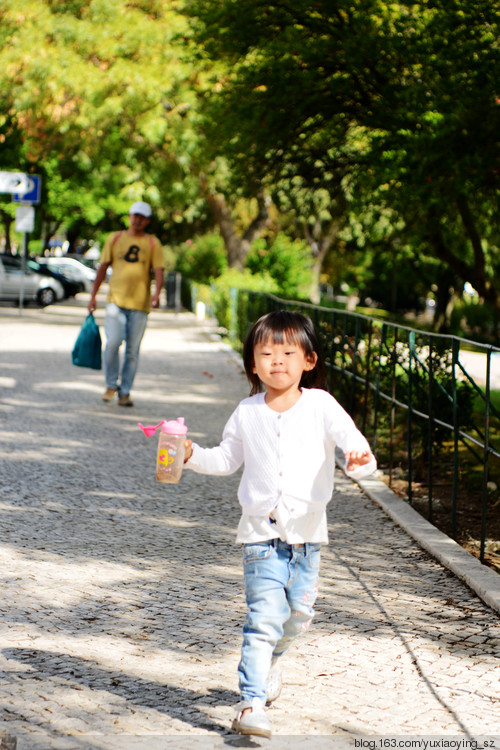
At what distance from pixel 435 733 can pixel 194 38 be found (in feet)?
41.5

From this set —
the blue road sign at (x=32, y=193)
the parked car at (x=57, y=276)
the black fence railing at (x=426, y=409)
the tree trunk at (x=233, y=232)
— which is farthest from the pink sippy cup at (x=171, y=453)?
the parked car at (x=57, y=276)

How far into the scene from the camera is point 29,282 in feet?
114

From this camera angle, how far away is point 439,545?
6.12 m

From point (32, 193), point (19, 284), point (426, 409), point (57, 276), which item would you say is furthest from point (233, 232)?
point (426, 409)

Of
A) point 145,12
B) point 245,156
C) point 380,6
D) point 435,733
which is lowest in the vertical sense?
point 435,733

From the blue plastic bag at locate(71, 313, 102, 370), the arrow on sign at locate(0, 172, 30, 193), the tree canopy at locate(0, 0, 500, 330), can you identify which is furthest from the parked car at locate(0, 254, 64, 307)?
the blue plastic bag at locate(71, 313, 102, 370)

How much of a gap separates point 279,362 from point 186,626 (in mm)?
1485

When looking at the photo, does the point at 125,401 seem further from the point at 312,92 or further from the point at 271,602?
the point at 271,602

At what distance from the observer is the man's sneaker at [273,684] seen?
12.1 feet

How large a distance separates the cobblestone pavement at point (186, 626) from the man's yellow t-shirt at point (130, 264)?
260 cm

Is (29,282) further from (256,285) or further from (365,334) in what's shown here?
(365,334)

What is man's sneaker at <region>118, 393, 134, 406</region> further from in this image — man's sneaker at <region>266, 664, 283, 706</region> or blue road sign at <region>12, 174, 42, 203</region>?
blue road sign at <region>12, 174, 42, 203</region>

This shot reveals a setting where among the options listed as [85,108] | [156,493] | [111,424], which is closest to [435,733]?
[156,493]

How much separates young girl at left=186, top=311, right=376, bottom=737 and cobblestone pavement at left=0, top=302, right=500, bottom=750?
33 cm
